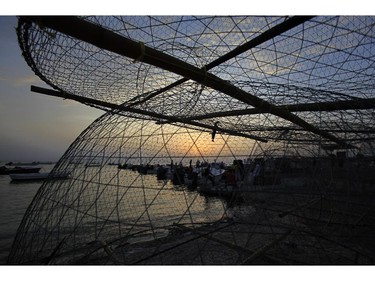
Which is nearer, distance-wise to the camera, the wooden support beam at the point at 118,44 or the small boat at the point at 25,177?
the wooden support beam at the point at 118,44

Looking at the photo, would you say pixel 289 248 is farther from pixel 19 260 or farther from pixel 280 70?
pixel 19 260

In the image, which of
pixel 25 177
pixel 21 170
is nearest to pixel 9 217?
pixel 25 177

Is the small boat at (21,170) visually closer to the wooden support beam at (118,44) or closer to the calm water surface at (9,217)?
the calm water surface at (9,217)

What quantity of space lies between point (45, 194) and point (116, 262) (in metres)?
1.99

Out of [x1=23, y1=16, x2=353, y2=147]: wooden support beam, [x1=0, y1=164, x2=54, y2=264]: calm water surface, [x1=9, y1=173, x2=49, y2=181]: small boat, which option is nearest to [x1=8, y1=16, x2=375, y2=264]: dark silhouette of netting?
[x1=23, y1=16, x2=353, y2=147]: wooden support beam

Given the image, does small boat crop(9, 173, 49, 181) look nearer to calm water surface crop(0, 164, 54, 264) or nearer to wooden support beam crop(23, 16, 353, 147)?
calm water surface crop(0, 164, 54, 264)

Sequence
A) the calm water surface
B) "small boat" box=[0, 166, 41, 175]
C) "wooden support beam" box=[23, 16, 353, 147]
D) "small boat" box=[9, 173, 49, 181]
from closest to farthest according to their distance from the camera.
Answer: "wooden support beam" box=[23, 16, 353, 147] < the calm water surface < "small boat" box=[9, 173, 49, 181] < "small boat" box=[0, 166, 41, 175]

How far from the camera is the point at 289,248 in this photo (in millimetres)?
4293

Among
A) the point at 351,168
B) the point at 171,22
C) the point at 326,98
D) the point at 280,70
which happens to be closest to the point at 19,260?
the point at 171,22

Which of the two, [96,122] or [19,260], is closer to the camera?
[19,260]

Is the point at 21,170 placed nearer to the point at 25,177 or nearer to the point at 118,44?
the point at 25,177

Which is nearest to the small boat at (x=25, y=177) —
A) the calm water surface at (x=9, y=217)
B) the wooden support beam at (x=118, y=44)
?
the calm water surface at (x=9, y=217)

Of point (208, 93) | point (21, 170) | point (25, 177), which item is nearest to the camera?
point (208, 93)

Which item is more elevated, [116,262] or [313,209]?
[313,209]
